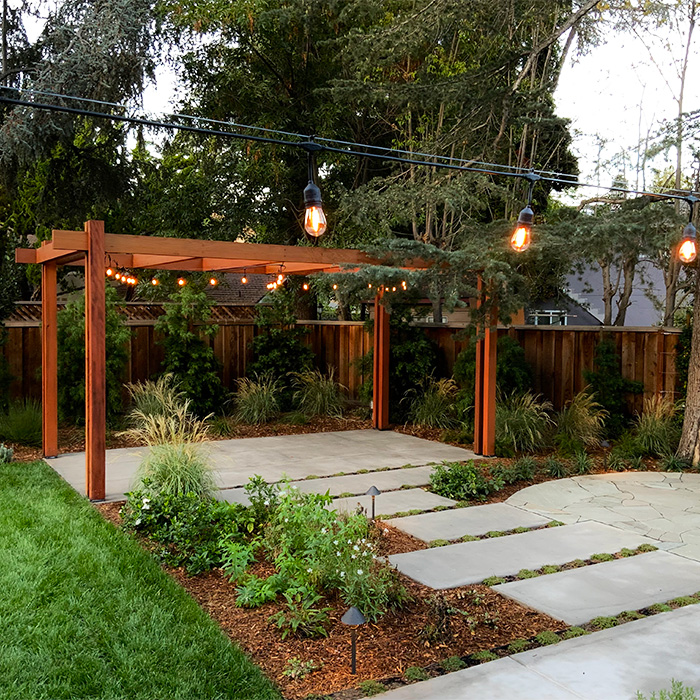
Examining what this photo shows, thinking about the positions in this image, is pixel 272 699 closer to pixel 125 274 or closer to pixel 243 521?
pixel 243 521

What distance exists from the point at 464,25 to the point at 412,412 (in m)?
5.47

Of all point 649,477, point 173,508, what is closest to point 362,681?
point 173,508

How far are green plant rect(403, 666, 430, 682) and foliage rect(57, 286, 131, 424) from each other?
682 centimetres

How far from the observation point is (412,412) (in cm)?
1019

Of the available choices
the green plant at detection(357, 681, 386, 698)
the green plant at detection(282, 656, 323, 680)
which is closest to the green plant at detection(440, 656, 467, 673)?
the green plant at detection(357, 681, 386, 698)

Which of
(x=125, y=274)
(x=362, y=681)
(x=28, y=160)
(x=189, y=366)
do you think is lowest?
(x=362, y=681)

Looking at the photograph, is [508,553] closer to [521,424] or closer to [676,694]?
[676,694]

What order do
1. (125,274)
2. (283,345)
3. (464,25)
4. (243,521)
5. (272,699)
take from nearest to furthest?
(272,699) < (243,521) < (464,25) < (125,274) < (283,345)

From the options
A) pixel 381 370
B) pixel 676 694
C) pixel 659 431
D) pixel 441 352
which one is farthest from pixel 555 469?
pixel 676 694

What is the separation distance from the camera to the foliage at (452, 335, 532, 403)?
9.02 meters

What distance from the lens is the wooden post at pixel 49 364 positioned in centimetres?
754

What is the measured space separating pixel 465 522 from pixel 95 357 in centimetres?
349

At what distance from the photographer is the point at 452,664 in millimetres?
3088

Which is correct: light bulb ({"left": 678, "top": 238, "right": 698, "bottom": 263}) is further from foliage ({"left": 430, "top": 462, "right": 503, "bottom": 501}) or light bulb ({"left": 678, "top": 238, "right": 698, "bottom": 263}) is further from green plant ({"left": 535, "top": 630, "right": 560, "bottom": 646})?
green plant ({"left": 535, "top": 630, "right": 560, "bottom": 646})
